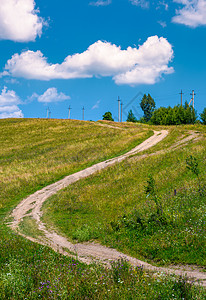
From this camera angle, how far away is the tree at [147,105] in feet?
444

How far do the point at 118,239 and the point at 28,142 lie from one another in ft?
169

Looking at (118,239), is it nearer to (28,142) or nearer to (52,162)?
(52,162)

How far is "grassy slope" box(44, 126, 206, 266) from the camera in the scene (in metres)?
9.90

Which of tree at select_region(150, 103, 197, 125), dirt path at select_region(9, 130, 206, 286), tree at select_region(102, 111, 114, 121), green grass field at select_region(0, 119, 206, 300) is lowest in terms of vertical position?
dirt path at select_region(9, 130, 206, 286)

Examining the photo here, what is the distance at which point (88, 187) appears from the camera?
2322 cm

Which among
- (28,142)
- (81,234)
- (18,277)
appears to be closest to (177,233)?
(81,234)

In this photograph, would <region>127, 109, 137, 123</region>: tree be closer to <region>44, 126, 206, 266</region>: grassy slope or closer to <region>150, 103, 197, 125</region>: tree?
<region>150, 103, 197, 125</region>: tree

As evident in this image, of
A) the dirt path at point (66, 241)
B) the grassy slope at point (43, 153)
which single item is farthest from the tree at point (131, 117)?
the dirt path at point (66, 241)

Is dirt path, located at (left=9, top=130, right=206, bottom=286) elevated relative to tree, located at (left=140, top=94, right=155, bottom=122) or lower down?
lower down

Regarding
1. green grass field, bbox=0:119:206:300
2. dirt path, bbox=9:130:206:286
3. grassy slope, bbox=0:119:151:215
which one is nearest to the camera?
green grass field, bbox=0:119:206:300

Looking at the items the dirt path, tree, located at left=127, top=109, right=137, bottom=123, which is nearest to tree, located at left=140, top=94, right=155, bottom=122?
tree, located at left=127, top=109, right=137, bottom=123

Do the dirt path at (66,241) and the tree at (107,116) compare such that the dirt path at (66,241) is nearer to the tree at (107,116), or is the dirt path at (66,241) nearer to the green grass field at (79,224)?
the green grass field at (79,224)

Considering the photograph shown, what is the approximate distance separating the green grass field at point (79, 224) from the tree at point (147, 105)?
86267mm

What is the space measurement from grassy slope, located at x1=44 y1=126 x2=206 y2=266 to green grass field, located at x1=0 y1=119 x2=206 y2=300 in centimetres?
9
